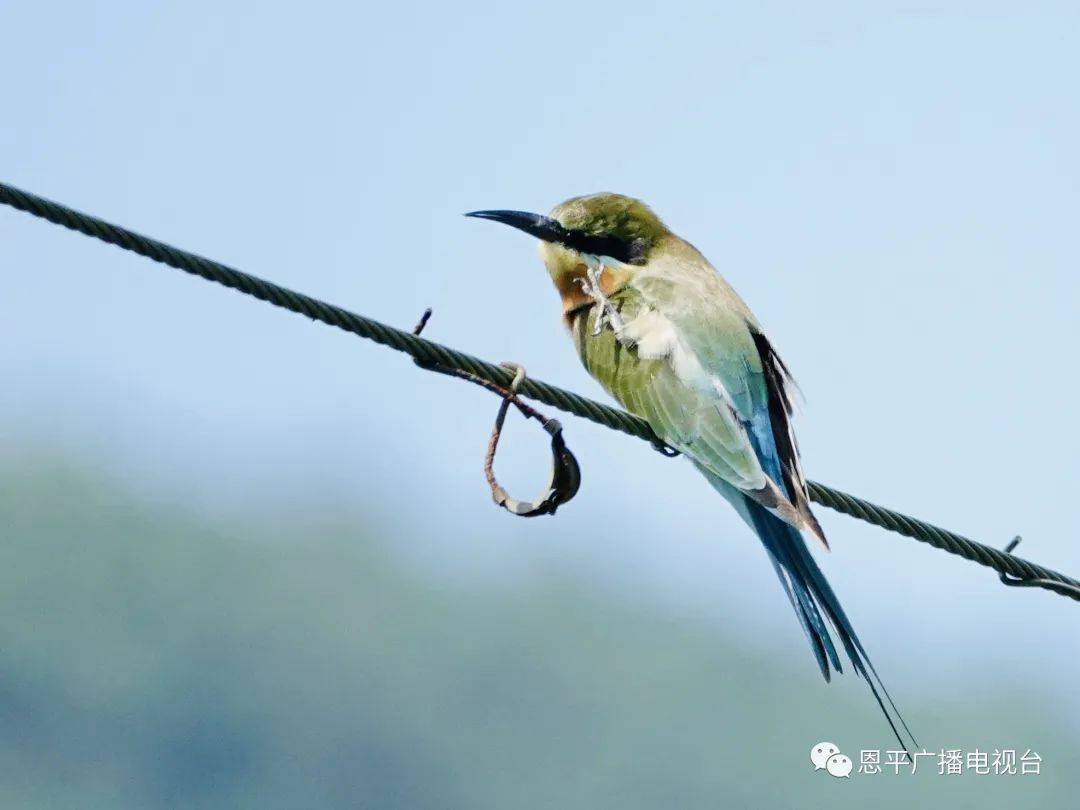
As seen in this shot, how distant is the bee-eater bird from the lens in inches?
153

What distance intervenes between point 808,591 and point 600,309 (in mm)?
992

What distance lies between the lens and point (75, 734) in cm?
3316

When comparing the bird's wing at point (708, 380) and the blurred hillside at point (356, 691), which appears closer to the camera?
the bird's wing at point (708, 380)

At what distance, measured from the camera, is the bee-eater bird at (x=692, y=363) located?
389cm

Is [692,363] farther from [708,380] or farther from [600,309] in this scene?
[600,309]

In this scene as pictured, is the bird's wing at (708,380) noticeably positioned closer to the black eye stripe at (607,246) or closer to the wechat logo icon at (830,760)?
the black eye stripe at (607,246)

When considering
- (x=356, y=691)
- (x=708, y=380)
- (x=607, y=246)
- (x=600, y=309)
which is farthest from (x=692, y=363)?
(x=356, y=691)

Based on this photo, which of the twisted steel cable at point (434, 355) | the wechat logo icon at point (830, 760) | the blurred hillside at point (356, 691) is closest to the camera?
the twisted steel cable at point (434, 355)

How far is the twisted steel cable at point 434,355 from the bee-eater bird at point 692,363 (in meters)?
0.25

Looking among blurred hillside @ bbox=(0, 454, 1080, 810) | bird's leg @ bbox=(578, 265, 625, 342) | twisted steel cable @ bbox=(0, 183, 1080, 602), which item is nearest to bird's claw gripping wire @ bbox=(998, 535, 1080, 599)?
twisted steel cable @ bbox=(0, 183, 1080, 602)

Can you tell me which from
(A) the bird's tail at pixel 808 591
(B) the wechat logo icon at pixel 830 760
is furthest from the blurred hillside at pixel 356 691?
(A) the bird's tail at pixel 808 591

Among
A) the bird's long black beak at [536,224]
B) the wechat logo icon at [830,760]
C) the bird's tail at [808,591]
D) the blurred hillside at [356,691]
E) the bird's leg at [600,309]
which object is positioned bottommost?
the blurred hillside at [356,691]

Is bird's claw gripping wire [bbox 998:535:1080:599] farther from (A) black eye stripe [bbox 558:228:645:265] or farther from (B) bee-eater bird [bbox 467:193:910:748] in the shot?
(A) black eye stripe [bbox 558:228:645:265]

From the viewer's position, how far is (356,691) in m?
40.3
